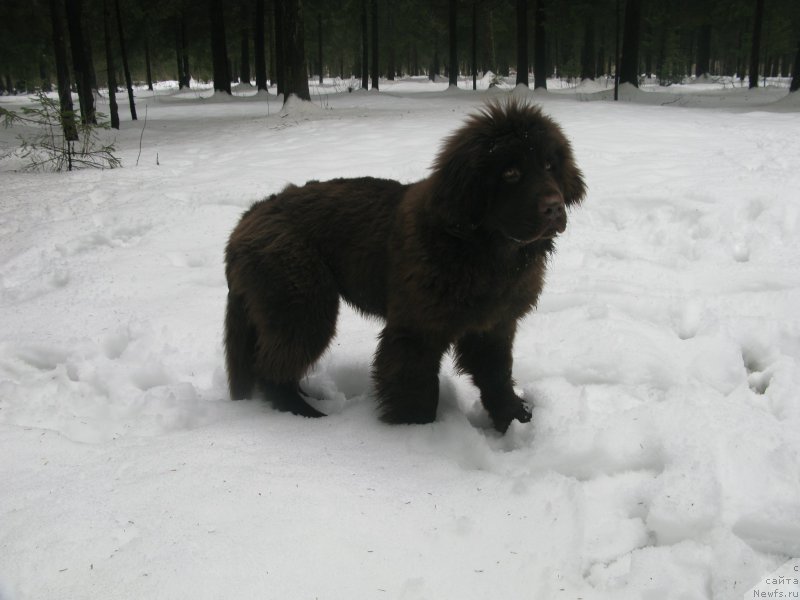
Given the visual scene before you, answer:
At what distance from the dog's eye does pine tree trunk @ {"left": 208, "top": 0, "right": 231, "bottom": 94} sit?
982 inches

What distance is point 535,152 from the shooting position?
286cm

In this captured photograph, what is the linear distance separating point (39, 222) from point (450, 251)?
5986mm

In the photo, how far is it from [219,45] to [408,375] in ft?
82.4

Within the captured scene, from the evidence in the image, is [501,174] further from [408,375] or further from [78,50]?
[78,50]

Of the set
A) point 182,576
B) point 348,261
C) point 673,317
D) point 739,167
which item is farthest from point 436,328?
point 739,167

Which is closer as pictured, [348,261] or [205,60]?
[348,261]

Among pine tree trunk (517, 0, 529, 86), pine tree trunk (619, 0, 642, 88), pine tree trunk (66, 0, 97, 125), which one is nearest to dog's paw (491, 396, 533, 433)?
pine tree trunk (66, 0, 97, 125)

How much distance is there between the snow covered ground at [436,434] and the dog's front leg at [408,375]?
0.47 feet

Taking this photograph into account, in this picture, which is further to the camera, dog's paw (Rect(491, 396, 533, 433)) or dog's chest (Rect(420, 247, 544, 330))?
dog's paw (Rect(491, 396, 533, 433))

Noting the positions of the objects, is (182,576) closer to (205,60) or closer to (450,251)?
(450,251)

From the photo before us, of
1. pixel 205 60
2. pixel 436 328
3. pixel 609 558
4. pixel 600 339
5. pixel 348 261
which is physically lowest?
pixel 609 558

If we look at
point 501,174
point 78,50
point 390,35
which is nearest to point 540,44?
point 78,50

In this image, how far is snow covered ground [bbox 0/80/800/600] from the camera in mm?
2164

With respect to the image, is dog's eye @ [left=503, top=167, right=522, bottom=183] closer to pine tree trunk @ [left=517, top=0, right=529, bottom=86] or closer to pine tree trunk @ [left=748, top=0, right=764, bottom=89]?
pine tree trunk @ [left=517, top=0, right=529, bottom=86]
